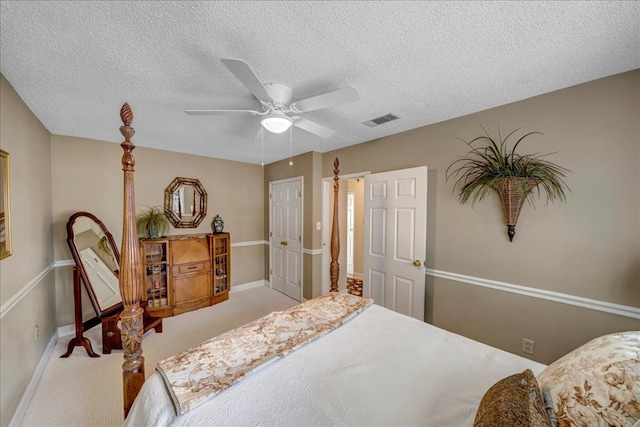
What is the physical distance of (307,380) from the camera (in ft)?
3.76

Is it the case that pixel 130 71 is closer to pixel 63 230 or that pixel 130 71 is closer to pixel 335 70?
pixel 335 70

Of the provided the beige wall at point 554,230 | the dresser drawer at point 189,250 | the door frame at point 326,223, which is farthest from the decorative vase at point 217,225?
the beige wall at point 554,230

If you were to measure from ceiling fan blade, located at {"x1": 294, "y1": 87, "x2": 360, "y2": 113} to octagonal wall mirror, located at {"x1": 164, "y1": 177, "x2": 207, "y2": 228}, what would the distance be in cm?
286

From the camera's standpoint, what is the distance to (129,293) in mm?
1204

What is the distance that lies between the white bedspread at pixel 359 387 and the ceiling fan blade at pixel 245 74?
1.48 meters

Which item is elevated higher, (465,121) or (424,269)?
(465,121)

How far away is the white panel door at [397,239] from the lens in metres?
2.50

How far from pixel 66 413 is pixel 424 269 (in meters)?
3.10

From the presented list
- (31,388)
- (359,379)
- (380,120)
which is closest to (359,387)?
(359,379)

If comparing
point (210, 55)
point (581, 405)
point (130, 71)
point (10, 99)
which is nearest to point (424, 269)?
point (581, 405)

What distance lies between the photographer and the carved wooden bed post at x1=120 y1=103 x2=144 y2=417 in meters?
1.20

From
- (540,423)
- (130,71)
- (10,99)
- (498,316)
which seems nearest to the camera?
(540,423)

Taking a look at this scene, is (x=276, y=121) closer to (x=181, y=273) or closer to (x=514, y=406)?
(x=514, y=406)

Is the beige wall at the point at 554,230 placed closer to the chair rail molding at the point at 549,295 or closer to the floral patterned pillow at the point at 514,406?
the chair rail molding at the point at 549,295
